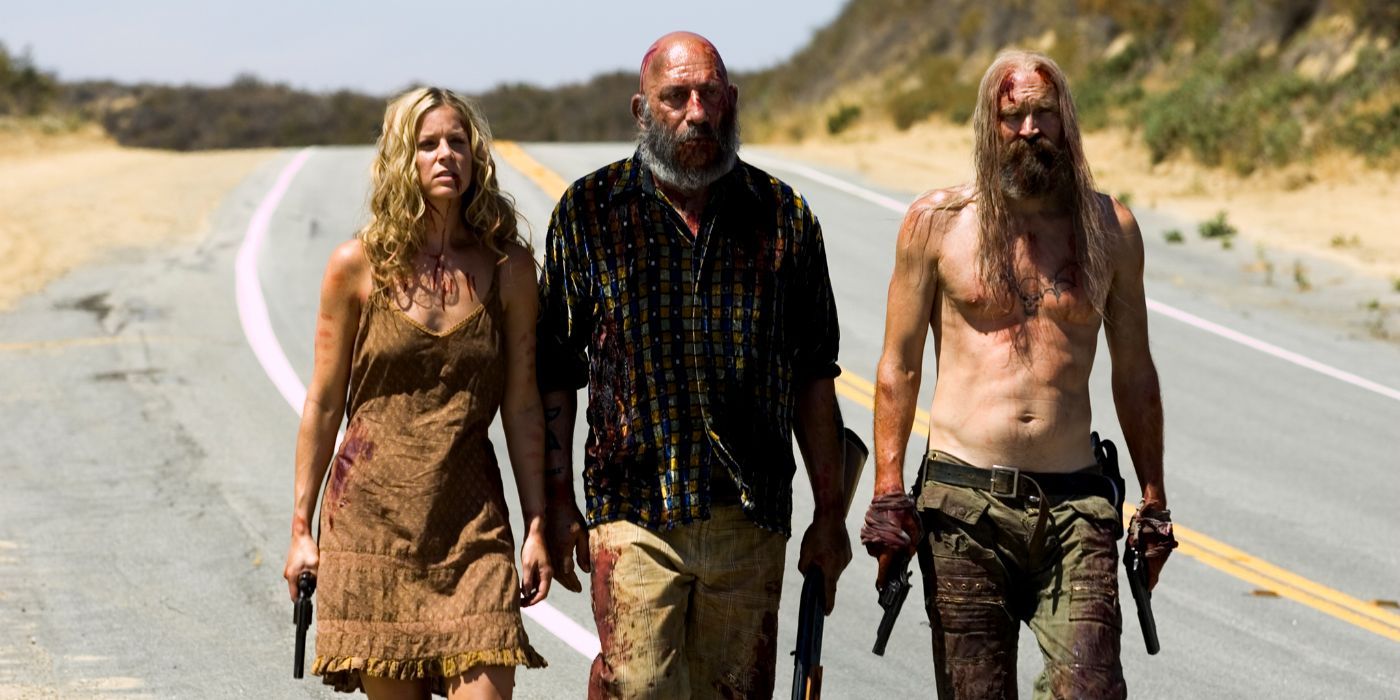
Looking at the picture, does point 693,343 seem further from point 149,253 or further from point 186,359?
point 149,253

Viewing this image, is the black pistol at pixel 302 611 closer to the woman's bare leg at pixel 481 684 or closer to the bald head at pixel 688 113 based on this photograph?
the woman's bare leg at pixel 481 684

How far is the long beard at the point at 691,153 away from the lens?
469 centimetres

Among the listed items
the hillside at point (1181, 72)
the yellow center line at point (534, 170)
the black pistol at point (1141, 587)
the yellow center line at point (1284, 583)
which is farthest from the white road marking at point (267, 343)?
the hillside at point (1181, 72)

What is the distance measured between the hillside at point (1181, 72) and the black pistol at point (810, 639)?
17724 mm

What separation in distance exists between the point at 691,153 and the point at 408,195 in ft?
2.40

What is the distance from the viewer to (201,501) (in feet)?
30.0

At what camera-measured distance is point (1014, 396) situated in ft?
16.0

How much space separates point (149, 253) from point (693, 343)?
13.4 meters

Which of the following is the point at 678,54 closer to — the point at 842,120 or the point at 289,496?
the point at 289,496

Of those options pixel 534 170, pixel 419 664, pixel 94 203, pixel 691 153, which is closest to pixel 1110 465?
pixel 691 153

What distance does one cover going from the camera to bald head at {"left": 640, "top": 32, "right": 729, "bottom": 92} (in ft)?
15.4

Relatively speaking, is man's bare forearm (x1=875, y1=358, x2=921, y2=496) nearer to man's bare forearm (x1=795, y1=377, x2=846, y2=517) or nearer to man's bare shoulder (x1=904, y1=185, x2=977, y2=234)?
man's bare forearm (x1=795, y1=377, x2=846, y2=517)

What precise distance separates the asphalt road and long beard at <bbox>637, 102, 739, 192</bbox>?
895 millimetres

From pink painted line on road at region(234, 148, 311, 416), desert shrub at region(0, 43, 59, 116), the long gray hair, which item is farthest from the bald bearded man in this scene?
desert shrub at region(0, 43, 59, 116)
